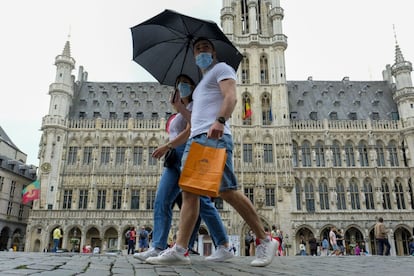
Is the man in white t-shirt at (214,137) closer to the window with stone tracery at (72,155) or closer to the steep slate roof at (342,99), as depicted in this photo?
the window with stone tracery at (72,155)

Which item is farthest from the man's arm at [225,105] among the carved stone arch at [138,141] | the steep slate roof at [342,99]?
the steep slate roof at [342,99]

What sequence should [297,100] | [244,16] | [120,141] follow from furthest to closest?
[244,16]
[297,100]
[120,141]

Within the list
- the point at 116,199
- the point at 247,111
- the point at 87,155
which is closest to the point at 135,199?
the point at 116,199

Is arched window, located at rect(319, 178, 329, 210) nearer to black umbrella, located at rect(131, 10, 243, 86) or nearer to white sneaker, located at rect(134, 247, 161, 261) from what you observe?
black umbrella, located at rect(131, 10, 243, 86)

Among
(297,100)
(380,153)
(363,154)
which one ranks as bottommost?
(363,154)

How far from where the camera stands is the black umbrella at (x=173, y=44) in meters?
4.99

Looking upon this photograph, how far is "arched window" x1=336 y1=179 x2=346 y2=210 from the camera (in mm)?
31891

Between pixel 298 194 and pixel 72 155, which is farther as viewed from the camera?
pixel 72 155

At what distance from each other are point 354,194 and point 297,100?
1214 centimetres

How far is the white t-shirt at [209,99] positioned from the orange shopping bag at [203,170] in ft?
Result: 1.52

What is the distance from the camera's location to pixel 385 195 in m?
32.2

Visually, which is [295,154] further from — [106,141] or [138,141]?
[106,141]

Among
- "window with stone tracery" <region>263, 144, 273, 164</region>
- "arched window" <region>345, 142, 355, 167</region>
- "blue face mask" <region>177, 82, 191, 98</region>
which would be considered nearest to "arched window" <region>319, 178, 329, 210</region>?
"arched window" <region>345, 142, 355, 167</region>

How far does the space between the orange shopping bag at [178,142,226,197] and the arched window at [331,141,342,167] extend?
31.8 m
